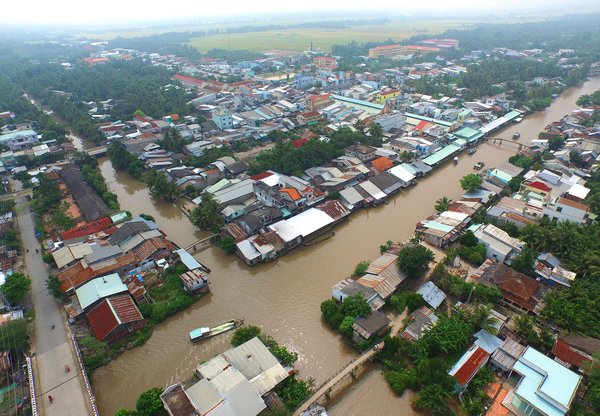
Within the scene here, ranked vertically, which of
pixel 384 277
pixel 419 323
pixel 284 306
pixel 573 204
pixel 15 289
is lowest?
pixel 284 306

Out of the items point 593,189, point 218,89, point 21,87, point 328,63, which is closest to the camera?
point 593,189

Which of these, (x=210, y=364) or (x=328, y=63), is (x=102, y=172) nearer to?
(x=210, y=364)

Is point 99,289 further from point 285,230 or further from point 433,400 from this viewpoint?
point 433,400

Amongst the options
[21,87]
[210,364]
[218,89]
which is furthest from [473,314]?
[21,87]

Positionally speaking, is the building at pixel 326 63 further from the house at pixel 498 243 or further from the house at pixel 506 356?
the house at pixel 506 356

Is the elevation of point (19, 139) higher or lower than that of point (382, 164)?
higher

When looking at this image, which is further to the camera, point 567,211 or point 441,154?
point 441,154

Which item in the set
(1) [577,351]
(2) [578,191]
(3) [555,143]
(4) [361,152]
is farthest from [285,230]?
(3) [555,143]
